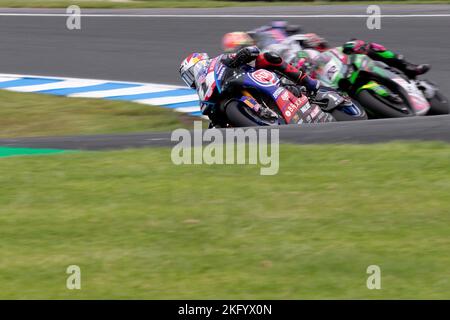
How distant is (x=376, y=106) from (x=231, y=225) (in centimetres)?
394

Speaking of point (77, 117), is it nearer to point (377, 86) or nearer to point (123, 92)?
point (123, 92)

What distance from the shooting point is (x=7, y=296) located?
4969 millimetres

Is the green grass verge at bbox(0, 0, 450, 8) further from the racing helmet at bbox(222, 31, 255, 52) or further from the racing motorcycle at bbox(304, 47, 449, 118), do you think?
the racing helmet at bbox(222, 31, 255, 52)

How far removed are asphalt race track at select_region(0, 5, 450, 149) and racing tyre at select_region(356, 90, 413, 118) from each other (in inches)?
94.1

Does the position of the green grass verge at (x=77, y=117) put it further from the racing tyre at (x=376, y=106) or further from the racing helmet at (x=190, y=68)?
the racing tyre at (x=376, y=106)

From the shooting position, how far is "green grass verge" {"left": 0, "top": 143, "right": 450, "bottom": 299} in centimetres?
507

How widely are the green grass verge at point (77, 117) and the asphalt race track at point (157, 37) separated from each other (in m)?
1.37

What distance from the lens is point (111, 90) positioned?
12.5 metres

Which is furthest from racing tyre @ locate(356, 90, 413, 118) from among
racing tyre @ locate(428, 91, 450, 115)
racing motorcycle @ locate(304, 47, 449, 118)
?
racing tyre @ locate(428, 91, 450, 115)

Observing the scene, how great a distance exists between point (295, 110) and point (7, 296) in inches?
182

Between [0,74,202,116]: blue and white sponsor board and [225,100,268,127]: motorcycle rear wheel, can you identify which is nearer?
[225,100,268,127]: motorcycle rear wheel

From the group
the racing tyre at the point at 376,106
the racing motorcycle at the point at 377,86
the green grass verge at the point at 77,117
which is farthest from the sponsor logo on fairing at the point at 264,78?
the green grass verge at the point at 77,117

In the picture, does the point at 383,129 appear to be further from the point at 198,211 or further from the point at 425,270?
the point at 425,270

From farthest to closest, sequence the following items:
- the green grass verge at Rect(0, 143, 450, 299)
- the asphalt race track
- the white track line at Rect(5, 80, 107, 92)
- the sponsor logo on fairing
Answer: the asphalt race track → the white track line at Rect(5, 80, 107, 92) → the sponsor logo on fairing → the green grass verge at Rect(0, 143, 450, 299)
